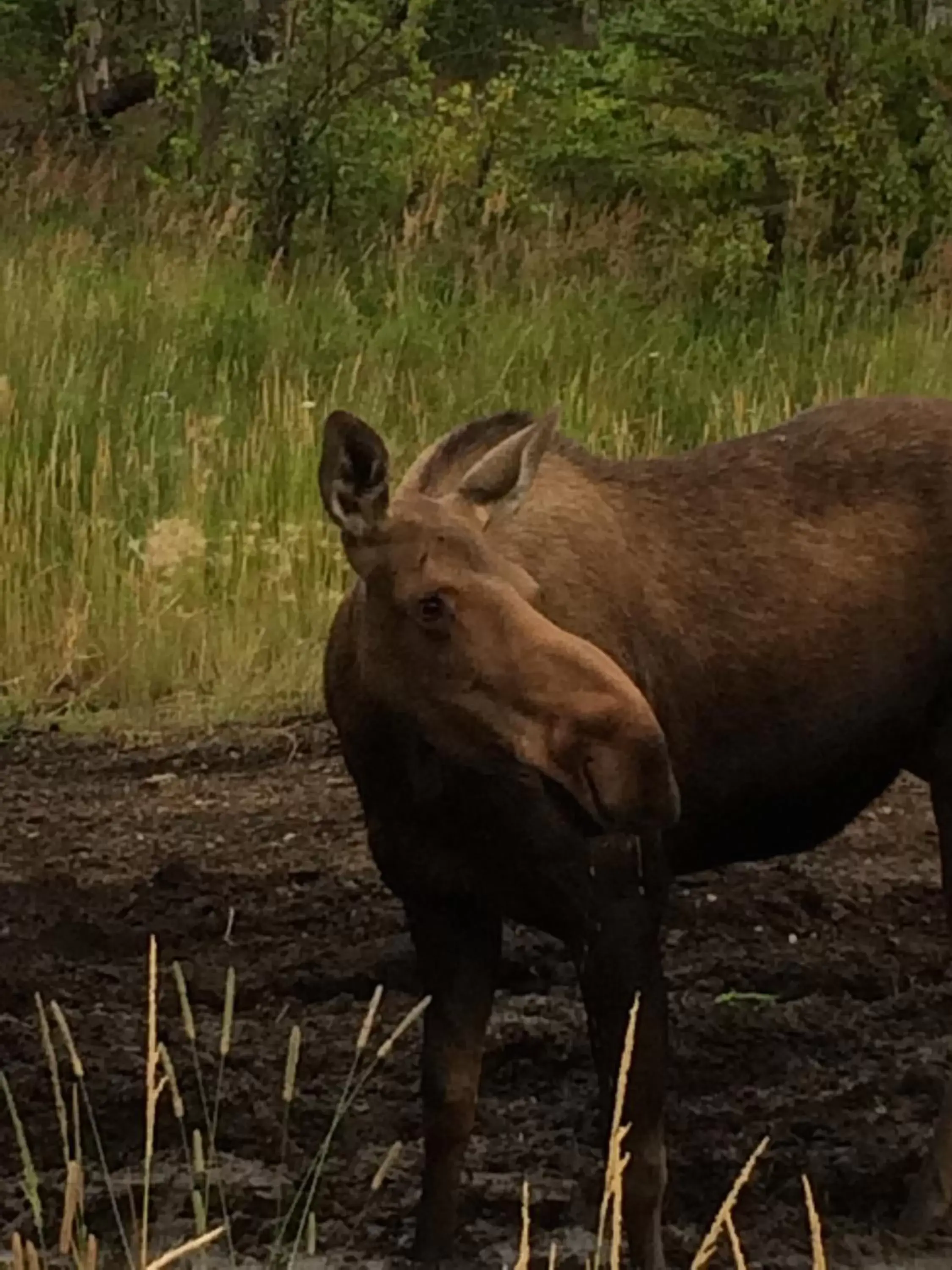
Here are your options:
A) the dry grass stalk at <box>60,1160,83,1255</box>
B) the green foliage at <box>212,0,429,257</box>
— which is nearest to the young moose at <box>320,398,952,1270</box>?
the dry grass stalk at <box>60,1160,83,1255</box>

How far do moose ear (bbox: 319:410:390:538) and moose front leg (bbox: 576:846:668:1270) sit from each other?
2.16 ft

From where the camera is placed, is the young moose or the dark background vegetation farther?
the dark background vegetation

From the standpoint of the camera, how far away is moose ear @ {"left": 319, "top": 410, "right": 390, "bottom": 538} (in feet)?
12.0

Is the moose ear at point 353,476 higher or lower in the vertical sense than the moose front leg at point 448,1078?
higher

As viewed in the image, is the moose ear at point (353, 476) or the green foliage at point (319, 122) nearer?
the moose ear at point (353, 476)

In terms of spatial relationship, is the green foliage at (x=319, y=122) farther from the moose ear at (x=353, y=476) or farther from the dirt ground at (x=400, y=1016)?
the moose ear at (x=353, y=476)

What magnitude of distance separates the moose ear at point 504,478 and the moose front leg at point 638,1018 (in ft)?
1.97

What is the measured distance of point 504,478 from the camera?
12.6 ft

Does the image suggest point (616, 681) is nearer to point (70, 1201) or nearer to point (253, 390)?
point (70, 1201)

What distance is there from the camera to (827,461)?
14.6 feet

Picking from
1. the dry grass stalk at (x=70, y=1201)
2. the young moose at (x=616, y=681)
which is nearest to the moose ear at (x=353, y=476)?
the young moose at (x=616, y=681)

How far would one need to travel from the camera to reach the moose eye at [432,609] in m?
3.56

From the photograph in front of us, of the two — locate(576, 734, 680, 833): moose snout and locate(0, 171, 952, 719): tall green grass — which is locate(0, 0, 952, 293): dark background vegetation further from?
locate(576, 734, 680, 833): moose snout

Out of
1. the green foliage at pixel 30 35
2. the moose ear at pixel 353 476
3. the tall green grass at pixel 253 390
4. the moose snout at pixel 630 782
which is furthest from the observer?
the green foliage at pixel 30 35
